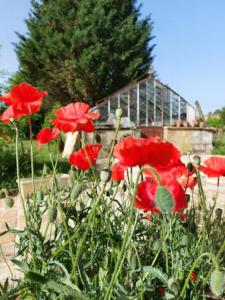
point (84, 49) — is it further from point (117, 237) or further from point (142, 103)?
point (117, 237)

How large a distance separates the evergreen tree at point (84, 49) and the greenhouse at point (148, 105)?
5136 mm

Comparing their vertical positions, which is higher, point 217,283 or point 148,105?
point 148,105

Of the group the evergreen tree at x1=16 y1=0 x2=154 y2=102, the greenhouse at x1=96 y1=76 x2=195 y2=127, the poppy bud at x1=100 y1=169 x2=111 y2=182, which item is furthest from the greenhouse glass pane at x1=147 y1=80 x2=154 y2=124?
the poppy bud at x1=100 y1=169 x2=111 y2=182

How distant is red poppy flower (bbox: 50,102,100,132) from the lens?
1.14 metres

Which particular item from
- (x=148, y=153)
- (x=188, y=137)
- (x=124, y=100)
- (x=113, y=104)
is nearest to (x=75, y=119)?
(x=148, y=153)

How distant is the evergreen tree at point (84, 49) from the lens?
17578mm

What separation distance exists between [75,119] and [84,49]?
17034 millimetres

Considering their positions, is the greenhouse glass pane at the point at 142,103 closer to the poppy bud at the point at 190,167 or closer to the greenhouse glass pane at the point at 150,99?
the greenhouse glass pane at the point at 150,99

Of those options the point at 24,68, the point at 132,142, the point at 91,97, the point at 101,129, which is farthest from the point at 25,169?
the point at 24,68

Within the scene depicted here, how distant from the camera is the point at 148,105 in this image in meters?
12.7

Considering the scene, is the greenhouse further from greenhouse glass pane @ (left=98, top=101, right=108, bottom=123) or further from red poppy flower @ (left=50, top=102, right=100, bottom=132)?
red poppy flower @ (left=50, top=102, right=100, bottom=132)

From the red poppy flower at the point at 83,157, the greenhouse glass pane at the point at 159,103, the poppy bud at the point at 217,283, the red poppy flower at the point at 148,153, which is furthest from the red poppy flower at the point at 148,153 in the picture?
the greenhouse glass pane at the point at 159,103

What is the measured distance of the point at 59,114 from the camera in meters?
1.18

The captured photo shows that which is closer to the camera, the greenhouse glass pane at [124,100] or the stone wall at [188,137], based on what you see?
the stone wall at [188,137]
